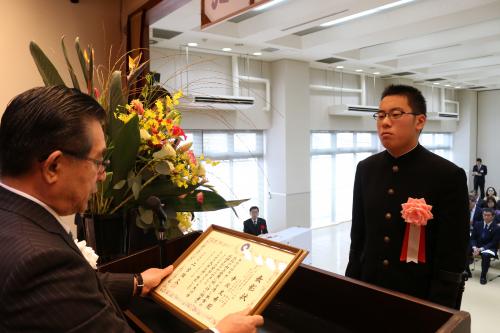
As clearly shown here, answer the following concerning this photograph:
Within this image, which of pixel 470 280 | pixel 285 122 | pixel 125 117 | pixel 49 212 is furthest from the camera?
pixel 285 122

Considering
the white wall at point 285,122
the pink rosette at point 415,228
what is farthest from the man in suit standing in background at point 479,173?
the pink rosette at point 415,228

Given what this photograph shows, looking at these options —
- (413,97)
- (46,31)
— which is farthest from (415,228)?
(46,31)

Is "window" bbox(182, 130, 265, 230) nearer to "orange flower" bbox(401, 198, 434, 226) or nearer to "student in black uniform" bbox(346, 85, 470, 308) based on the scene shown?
"student in black uniform" bbox(346, 85, 470, 308)

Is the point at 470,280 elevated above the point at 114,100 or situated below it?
below

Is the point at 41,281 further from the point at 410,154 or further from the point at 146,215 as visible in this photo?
the point at 410,154

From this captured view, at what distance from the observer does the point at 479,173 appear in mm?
11109

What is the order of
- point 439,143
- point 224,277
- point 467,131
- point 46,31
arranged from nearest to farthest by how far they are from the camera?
point 224,277 → point 46,31 → point 467,131 → point 439,143

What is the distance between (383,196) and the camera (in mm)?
1603

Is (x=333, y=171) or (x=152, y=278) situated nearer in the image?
(x=152, y=278)

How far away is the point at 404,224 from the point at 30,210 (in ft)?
4.35

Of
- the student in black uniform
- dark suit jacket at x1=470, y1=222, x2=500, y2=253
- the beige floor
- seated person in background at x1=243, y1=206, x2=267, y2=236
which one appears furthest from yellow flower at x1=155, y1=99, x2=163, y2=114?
dark suit jacket at x1=470, y1=222, x2=500, y2=253

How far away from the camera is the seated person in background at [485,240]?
5.69 m

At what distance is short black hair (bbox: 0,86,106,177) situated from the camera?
66cm

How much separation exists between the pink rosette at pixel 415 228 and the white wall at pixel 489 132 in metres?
12.4
